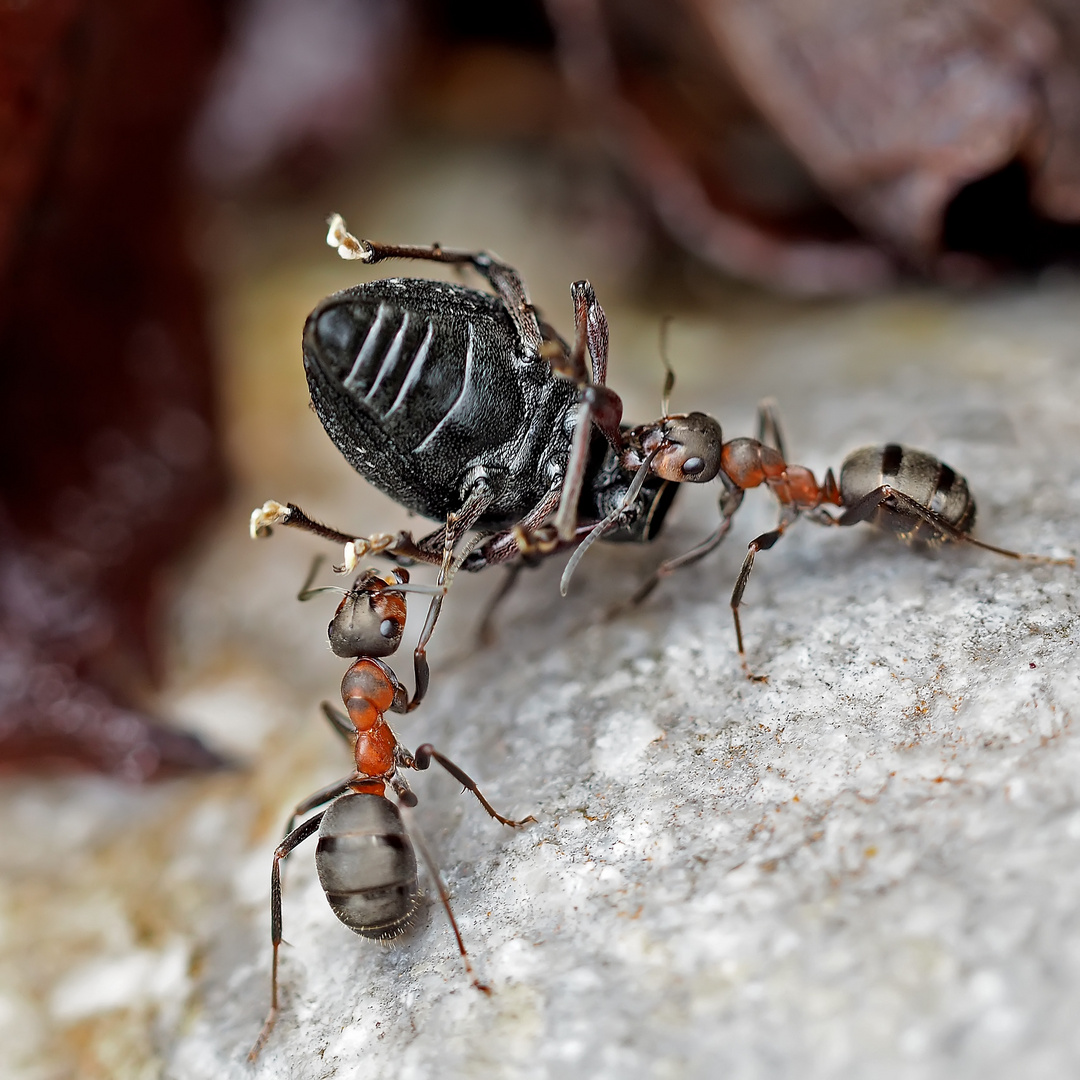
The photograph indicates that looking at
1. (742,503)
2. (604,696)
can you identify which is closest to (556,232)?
(742,503)

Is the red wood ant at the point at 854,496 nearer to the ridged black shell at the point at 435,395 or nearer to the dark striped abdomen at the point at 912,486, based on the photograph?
the dark striped abdomen at the point at 912,486

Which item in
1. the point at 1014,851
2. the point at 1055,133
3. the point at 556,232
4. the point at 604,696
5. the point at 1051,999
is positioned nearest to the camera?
the point at 1051,999

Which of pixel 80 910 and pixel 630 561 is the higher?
pixel 630 561

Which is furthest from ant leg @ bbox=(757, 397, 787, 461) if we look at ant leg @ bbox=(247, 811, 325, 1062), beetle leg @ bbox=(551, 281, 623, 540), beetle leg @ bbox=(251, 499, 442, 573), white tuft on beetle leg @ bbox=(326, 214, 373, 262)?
ant leg @ bbox=(247, 811, 325, 1062)

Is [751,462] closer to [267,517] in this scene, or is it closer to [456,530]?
[456,530]

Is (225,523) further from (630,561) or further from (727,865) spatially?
(727,865)
